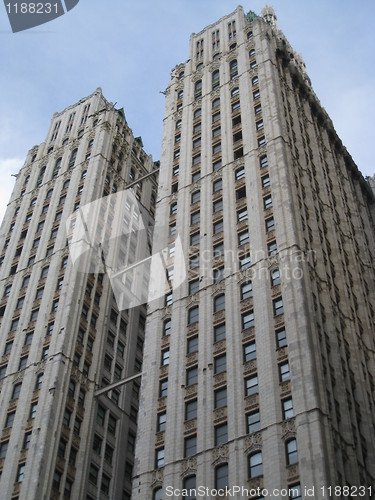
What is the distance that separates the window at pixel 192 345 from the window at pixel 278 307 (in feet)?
22.3

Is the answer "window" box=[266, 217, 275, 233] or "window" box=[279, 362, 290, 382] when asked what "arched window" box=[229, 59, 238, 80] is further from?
"window" box=[279, 362, 290, 382]

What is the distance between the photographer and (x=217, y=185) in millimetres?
71125

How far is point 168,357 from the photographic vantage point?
189 ft

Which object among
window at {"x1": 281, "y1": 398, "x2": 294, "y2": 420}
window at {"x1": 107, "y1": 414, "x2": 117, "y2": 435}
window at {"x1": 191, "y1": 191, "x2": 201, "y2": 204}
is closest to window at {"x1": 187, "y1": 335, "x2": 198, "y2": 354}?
window at {"x1": 281, "y1": 398, "x2": 294, "y2": 420}

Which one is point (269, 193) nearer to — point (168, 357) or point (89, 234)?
point (168, 357)

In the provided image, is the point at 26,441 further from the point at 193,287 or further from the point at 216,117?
the point at 216,117

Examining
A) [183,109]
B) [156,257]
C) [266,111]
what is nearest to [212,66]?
[183,109]

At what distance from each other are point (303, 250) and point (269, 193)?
8.21 m

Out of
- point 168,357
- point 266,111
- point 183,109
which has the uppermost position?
point 183,109

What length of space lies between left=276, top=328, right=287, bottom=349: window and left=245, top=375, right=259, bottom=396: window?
283 centimetres

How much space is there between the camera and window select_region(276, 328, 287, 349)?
5134cm

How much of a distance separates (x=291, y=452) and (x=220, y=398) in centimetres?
803

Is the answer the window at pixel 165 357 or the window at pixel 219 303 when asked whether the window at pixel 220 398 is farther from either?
the window at pixel 219 303

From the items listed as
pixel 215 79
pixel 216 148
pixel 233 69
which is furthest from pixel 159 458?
pixel 233 69
